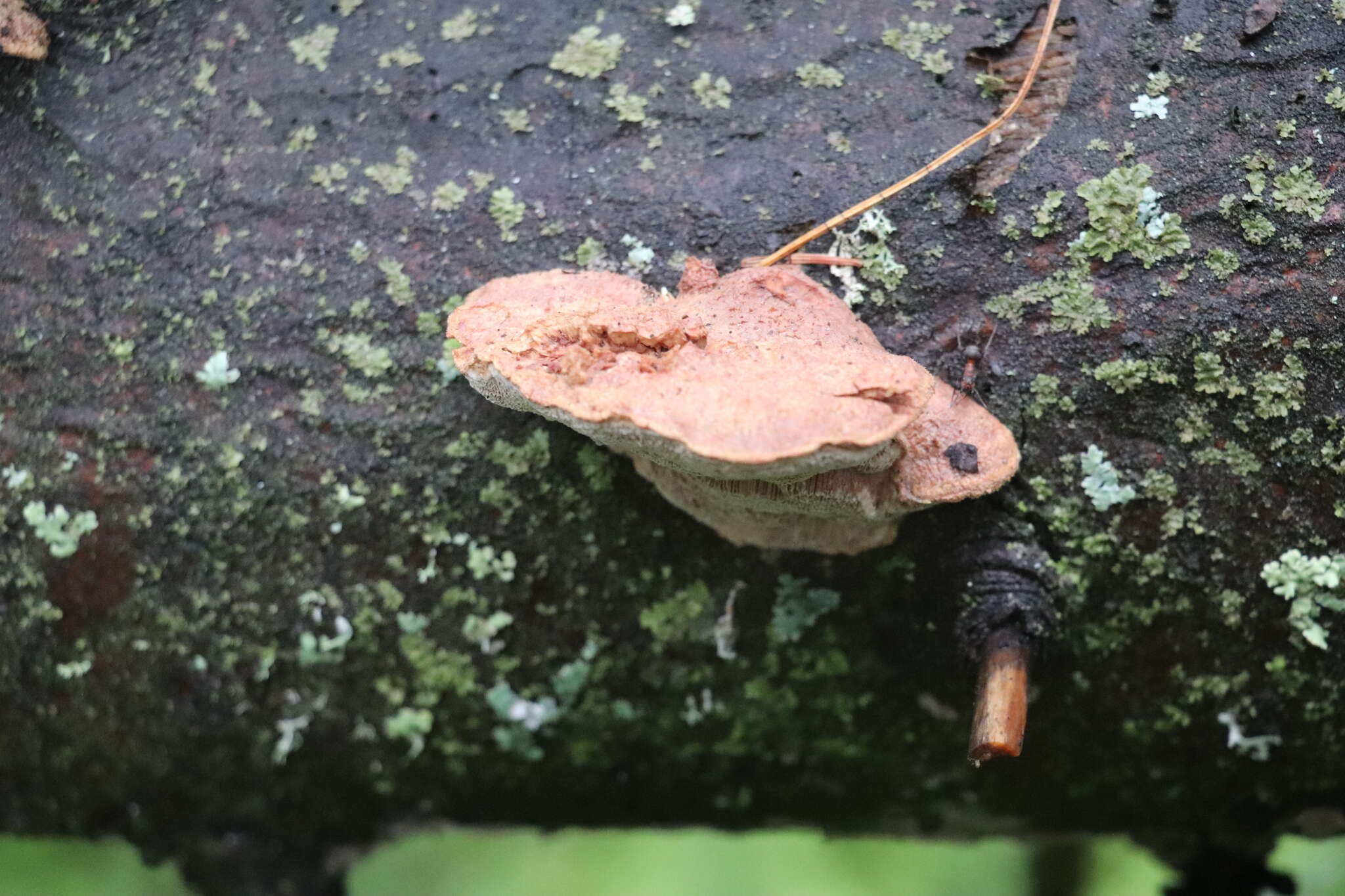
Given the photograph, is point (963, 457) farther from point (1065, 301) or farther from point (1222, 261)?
point (1222, 261)

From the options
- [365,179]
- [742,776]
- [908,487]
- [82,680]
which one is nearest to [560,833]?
[742,776]

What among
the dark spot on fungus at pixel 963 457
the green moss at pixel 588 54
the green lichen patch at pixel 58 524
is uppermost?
the green moss at pixel 588 54

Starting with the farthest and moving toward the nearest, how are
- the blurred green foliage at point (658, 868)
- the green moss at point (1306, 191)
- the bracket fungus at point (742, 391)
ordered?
the blurred green foliage at point (658, 868)
the green moss at point (1306, 191)
the bracket fungus at point (742, 391)

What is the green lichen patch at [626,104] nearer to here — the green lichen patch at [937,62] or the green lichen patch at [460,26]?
the green lichen patch at [460,26]

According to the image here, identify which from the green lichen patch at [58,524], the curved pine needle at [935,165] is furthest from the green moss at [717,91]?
the green lichen patch at [58,524]

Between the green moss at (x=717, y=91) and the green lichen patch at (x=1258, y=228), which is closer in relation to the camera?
the green lichen patch at (x=1258, y=228)

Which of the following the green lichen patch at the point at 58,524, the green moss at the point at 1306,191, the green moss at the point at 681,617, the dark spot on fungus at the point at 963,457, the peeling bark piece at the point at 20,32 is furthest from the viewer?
the green moss at the point at 681,617

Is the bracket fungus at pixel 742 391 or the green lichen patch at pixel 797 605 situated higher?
the bracket fungus at pixel 742 391

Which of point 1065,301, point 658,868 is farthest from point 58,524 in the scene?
point 658,868
